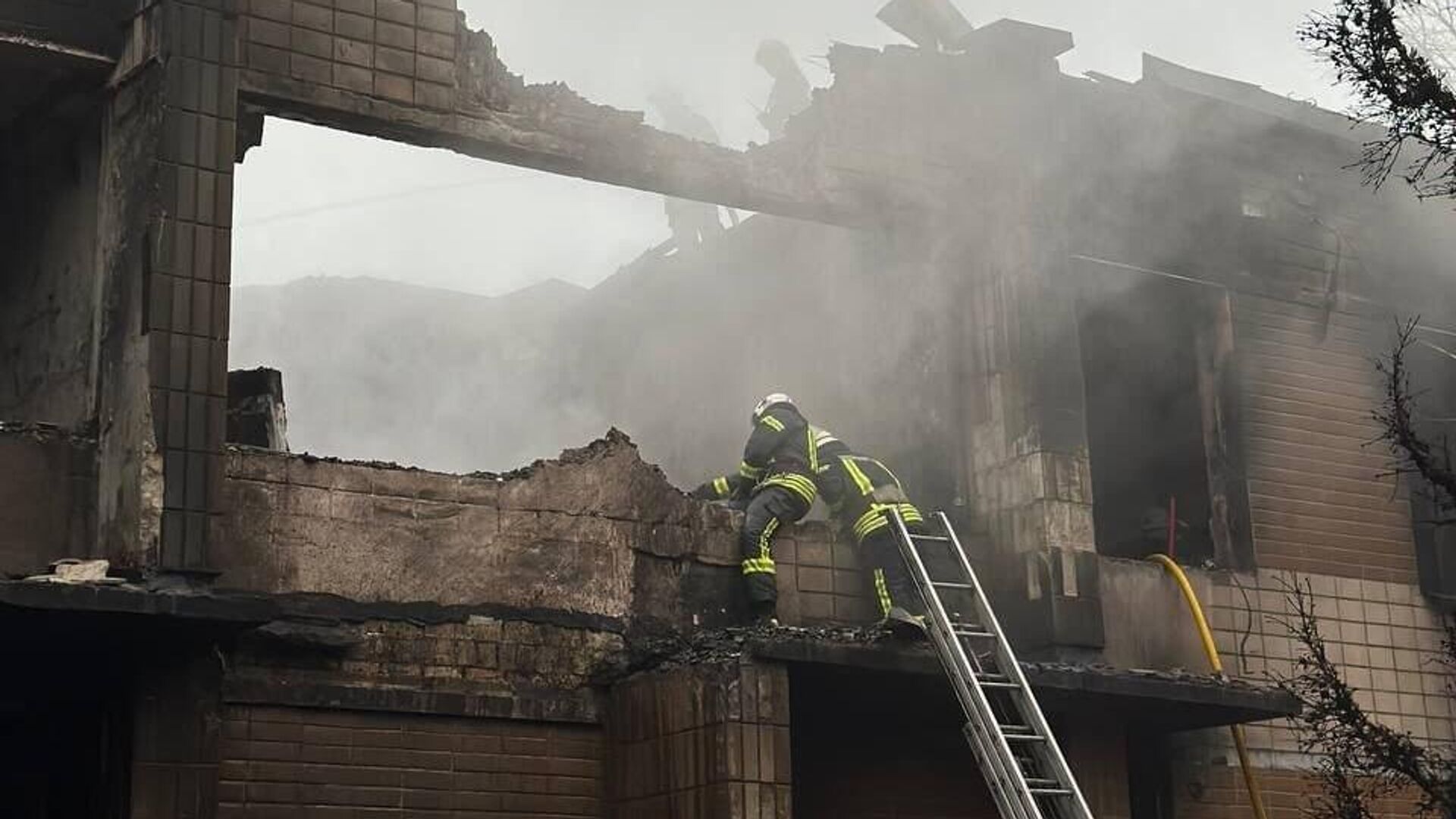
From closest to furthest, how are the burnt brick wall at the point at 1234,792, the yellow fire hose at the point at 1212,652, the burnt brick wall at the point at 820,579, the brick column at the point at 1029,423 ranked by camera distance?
the burnt brick wall at the point at 820,579 < the brick column at the point at 1029,423 < the yellow fire hose at the point at 1212,652 < the burnt brick wall at the point at 1234,792

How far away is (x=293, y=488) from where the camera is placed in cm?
1069

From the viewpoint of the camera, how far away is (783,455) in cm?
1202

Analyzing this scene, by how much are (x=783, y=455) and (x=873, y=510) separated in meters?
0.63

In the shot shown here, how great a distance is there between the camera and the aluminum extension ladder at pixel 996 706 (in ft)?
Answer: 34.2

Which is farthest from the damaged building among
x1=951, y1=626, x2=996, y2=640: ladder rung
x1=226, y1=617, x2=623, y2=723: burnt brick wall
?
x1=951, y1=626, x2=996, y2=640: ladder rung

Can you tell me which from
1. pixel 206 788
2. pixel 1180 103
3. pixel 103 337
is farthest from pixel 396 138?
pixel 1180 103

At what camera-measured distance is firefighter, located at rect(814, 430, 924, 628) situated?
11922mm

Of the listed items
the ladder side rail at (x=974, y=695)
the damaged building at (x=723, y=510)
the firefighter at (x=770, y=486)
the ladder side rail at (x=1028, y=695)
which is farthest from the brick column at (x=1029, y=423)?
the firefighter at (x=770, y=486)

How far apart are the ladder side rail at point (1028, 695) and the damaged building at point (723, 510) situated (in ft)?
1.55

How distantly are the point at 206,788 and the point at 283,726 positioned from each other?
551 millimetres

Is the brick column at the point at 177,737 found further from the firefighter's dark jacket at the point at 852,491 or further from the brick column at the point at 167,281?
the firefighter's dark jacket at the point at 852,491

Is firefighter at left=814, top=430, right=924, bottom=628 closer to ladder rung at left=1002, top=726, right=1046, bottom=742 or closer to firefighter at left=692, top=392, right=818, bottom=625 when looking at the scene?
firefighter at left=692, top=392, right=818, bottom=625

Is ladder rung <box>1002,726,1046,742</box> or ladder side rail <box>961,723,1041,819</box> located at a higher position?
ladder rung <box>1002,726,1046,742</box>

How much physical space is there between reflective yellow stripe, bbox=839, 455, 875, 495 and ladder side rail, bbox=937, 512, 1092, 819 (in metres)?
0.53
